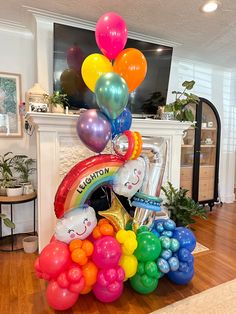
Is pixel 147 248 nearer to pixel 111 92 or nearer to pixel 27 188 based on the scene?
pixel 111 92

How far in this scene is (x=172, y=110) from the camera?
2.85 m

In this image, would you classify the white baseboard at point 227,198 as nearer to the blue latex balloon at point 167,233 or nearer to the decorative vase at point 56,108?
the blue latex balloon at point 167,233

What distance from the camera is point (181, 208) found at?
2486mm

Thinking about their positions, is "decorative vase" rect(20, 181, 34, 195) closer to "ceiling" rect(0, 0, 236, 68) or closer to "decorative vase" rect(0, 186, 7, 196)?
"decorative vase" rect(0, 186, 7, 196)

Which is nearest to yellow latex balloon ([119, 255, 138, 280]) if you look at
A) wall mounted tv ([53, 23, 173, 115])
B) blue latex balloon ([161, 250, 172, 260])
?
blue latex balloon ([161, 250, 172, 260])

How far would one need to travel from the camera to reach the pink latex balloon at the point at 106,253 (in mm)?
1580

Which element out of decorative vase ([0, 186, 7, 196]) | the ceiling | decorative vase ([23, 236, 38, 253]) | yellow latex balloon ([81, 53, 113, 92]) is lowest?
decorative vase ([23, 236, 38, 253])

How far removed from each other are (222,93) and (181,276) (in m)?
3.35

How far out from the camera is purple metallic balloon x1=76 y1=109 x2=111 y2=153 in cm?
171

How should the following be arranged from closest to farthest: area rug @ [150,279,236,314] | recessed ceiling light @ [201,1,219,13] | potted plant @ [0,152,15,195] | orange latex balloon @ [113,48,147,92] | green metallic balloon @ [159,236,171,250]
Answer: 1. area rug @ [150,279,236,314]
2. green metallic balloon @ [159,236,171,250]
3. orange latex balloon @ [113,48,147,92]
4. recessed ceiling light @ [201,1,219,13]
5. potted plant @ [0,152,15,195]

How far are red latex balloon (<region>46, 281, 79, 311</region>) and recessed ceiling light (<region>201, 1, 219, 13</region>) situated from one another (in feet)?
8.51

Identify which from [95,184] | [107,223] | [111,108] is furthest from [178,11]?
[107,223]

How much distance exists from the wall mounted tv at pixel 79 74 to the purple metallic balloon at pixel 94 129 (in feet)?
2.40

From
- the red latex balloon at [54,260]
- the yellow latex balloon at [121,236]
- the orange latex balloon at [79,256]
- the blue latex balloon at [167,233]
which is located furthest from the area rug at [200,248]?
the red latex balloon at [54,260]
